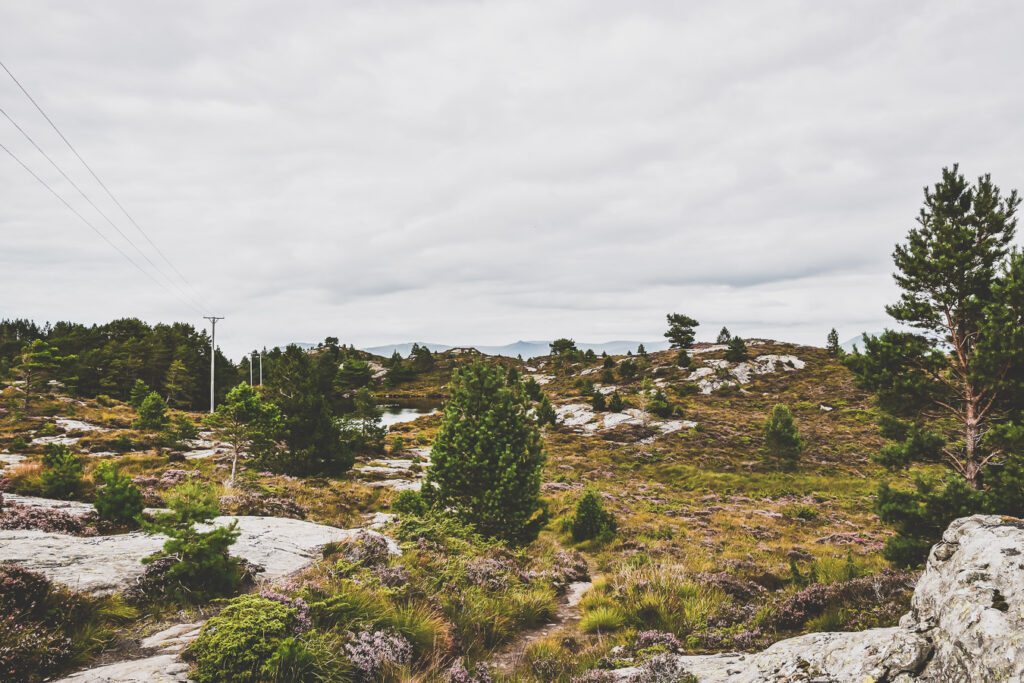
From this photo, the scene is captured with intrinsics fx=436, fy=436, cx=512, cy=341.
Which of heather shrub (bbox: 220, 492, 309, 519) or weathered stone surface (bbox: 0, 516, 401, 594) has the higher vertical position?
weathered stone surface (bbox: 0, 516, 401, 594)

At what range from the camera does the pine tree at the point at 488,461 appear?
480 inches

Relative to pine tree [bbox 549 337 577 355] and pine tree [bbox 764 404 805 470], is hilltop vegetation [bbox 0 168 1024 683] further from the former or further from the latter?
pine tree [bbox 549 337 577 355]

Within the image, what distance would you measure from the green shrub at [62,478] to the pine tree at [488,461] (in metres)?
8.88

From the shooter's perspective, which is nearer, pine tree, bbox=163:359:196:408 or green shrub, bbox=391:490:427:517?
green shrub, bbox=391:490:427:517

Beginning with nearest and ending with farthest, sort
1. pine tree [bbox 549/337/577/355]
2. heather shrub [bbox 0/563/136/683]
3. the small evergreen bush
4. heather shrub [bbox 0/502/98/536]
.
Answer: heather shrub [bbox 0/563/136/683], the small evergreen bush, heather shrub [bbox 0/502/98/536], pine tree [bbox 549/337/577/355]

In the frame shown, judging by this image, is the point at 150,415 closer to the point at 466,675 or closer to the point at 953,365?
the point at 466,675

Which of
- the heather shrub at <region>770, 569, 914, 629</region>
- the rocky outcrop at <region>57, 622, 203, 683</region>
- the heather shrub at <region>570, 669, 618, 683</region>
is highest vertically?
the rocky outcrop at <region>57, 622, 203, 683</region>

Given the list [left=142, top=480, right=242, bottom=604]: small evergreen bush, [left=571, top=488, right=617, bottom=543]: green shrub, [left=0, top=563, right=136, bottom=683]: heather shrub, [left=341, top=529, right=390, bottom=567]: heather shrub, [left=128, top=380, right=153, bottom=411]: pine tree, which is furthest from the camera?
[left=128, top=380, right=153, bottom=411]: pine tree

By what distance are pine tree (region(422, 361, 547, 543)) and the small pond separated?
6538cm

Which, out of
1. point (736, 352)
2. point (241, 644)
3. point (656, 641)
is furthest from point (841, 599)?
point (736, 352)

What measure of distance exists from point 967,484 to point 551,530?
43.0ft

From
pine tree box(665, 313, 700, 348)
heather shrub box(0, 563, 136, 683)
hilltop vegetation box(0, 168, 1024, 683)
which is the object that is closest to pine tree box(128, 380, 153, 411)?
hilltop vegetation box(0, 168, 1024, 683)

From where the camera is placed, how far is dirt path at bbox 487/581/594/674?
6.46m

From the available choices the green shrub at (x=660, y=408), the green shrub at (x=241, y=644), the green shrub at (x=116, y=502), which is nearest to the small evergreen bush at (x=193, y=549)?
the green shrub at (x=241, y=644)
